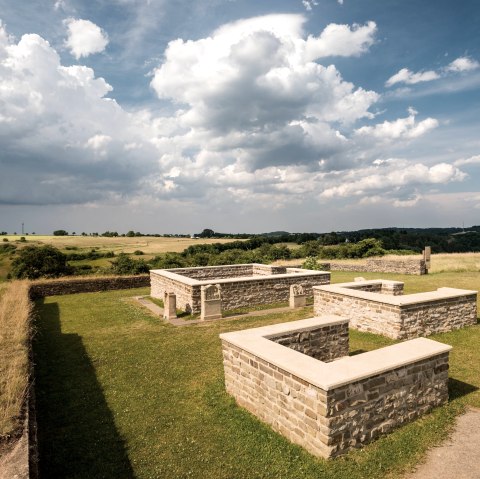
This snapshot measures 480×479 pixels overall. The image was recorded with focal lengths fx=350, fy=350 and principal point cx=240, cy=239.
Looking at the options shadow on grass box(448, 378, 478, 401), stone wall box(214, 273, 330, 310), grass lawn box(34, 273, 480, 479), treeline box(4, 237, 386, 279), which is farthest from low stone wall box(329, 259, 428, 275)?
shadow on grass box(448, 378, 478, 401)

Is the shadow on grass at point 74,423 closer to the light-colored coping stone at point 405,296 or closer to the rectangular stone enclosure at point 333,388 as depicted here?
the rectangular stone enclosure at point 333,388

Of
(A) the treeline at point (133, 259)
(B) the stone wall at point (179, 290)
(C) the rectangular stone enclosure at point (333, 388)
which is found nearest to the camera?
(C) the rectangular stone enclosure at point (333, 388)

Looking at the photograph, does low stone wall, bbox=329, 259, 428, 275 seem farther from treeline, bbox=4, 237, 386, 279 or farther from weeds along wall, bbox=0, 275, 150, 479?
weeds along wall, bbox=0, 275, 150, 479

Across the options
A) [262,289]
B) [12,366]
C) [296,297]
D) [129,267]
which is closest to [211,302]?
[262,289]

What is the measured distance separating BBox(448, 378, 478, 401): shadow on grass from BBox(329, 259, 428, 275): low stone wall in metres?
20.9

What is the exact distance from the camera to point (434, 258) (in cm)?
3219

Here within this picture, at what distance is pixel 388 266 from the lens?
2850cm

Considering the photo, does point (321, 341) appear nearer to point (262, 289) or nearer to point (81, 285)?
point (262, 289)

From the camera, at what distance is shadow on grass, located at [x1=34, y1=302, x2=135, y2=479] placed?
502 cm

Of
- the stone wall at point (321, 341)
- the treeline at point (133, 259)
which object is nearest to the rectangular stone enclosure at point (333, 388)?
the stone wall at point (321, 341)

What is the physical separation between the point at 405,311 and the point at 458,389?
131 inches

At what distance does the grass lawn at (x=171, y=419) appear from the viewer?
192 inches

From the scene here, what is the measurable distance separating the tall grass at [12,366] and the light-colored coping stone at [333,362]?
11.6ft

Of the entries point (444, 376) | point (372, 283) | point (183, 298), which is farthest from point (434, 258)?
point (444, 376)
